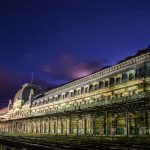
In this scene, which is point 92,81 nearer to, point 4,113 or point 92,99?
point 92,99

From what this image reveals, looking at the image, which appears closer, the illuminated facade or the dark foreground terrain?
the dark foreground terrain

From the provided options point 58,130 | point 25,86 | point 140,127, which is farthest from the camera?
point 25,86

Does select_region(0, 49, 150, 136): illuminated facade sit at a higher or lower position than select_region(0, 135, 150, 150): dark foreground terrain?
higher

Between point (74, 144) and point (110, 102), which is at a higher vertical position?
point (110, 102)

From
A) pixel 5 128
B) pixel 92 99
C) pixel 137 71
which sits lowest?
pixel 5 128

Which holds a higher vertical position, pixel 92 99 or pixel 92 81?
pixel 92 81

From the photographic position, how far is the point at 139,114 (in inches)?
1596

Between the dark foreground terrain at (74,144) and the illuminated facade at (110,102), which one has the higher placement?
the illuminated facade at (110,102)

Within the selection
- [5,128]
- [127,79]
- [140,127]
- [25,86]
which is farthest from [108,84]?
[5,128]

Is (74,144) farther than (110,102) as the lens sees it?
No

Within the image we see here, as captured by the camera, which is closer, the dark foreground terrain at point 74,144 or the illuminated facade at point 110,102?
the dark foreground terrain at point 74,144

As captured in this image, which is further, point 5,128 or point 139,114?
point 5,128

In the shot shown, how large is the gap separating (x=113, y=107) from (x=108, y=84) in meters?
13.8

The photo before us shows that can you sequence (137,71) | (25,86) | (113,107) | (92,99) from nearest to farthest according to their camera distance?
(113,107)
(137,71)
(92,99)
(25,86)
